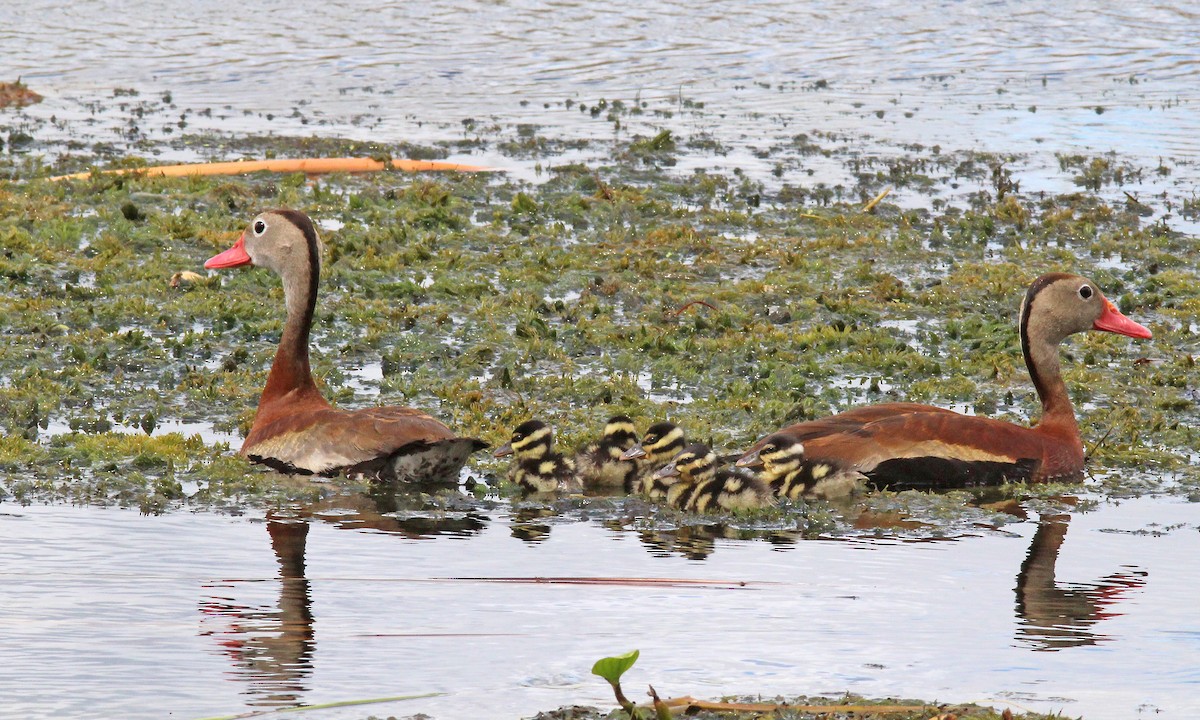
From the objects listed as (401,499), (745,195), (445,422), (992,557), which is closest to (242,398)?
(445,422)

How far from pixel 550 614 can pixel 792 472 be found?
2.50 meters

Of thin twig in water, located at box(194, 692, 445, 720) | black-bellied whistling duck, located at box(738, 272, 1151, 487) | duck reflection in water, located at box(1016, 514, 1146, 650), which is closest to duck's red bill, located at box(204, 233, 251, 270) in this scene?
black-bellied whistling duck, located at box(738, 272, 1151, 487)

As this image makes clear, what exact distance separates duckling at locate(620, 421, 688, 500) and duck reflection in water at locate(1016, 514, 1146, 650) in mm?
1987

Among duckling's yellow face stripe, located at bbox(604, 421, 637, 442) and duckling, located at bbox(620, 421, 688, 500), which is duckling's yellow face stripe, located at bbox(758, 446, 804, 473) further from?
duckling's yellow face stripe, located at bbox(604, 421, 637, 442)

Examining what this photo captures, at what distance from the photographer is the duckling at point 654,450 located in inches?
366

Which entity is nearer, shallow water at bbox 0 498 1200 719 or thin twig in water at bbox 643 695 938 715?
thin twig in water at bbox 643 695 938 715

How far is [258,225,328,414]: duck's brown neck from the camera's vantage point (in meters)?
9.97

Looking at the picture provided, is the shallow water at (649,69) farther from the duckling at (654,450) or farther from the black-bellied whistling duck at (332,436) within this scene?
the duckling at (654,450)

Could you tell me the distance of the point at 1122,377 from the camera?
11.5 metres

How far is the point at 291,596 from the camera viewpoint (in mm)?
7098

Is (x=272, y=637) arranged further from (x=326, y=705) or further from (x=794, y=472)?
(x=794, y=472)

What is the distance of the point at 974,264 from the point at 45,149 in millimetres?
9999

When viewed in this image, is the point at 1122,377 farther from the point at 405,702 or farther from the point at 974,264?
the point at 405,702

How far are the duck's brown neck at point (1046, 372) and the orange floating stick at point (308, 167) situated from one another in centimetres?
826
